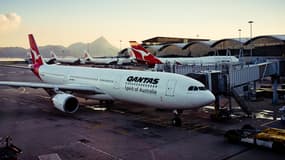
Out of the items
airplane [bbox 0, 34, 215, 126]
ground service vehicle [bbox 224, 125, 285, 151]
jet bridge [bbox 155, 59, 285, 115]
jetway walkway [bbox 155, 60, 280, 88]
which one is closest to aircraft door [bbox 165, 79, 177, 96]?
airplane [bbox 0, 34, 215, 126]

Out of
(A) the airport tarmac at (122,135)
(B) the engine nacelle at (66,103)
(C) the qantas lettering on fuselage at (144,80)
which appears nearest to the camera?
(A) the airport tarmac at (122,135)

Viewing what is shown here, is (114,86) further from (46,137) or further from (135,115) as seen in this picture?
(46,137)

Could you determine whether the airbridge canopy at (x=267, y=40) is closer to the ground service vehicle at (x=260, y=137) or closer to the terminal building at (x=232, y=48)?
the terminal building at (x=232, y=48)

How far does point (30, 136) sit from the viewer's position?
17.3 metres

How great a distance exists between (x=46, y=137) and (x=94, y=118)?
5.74 metres

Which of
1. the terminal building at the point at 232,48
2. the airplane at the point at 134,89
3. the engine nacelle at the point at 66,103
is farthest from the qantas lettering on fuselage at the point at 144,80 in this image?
the terminal building at the point at 232,48

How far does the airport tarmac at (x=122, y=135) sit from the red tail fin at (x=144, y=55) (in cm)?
2432

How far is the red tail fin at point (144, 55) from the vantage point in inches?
1969

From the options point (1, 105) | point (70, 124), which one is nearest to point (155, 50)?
point (1, 105)

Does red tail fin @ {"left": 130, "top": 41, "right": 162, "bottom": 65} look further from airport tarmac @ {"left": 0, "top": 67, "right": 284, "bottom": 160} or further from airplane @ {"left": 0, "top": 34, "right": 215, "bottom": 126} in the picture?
airport tarmac @ {"left": 0, "top": 67, "right": 284, "bottom": 160}

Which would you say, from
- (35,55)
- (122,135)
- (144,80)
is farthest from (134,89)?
(35,55)

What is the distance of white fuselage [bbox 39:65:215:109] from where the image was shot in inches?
722

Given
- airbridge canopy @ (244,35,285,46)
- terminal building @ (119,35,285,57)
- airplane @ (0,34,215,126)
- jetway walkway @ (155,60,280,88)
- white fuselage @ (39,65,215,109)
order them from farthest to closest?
terminal building @ (119,35,285,57) < airbridge canopy @ (244,35,285,46) < jetway walkway @ (155,60,280,88) < airplane @ (0,34,215,126) < white fuselage @ (39,65,215,109)

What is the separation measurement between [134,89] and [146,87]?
1.36m
